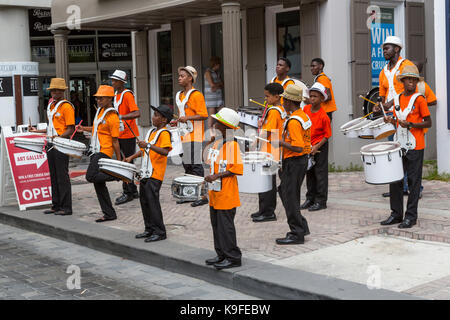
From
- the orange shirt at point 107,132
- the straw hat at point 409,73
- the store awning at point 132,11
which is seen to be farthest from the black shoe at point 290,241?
the store awning at point 132,11

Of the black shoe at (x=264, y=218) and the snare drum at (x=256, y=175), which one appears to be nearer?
the snare drum at (x=256, y=175)

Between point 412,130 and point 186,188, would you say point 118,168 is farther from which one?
point 412,130

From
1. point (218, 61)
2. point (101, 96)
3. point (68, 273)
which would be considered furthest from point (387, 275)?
point (218, 61)

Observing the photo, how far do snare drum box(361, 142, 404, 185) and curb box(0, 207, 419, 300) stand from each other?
5.57 ft

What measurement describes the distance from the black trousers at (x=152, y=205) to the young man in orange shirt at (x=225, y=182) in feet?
4.63

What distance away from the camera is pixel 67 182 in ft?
31.7

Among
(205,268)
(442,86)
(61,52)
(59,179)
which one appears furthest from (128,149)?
(61,52)

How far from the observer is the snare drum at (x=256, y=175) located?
6.73 metres

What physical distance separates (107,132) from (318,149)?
9.32 feet

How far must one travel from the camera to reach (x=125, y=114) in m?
10.3

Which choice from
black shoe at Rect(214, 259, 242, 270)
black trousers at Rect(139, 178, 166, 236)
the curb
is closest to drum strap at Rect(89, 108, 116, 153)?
the curb

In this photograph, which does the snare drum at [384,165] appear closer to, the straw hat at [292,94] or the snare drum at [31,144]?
the straw hat at [292,94]
